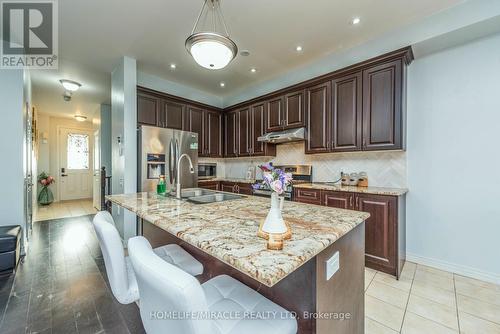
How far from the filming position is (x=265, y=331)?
2.68 feet

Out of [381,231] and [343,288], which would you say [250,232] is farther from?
[381,231]

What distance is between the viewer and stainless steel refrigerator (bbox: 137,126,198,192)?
3.31 metres

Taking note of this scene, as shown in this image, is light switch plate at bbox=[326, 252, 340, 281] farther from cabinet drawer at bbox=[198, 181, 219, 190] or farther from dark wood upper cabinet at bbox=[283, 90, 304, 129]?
cabinet drawer at bbox=[198, 181, 219, 190]

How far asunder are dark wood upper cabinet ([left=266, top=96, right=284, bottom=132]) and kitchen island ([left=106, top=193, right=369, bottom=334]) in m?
2.47

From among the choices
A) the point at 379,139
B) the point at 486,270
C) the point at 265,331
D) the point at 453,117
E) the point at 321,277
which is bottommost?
the point at 486,270

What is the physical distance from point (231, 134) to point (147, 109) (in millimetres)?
1733

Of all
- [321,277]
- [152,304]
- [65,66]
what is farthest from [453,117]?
[65,66]

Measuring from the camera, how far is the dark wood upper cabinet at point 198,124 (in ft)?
14.0

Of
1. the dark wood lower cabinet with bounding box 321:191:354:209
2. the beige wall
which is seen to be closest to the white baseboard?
the dark wood lower cabinet with bounding box 321:191:354:209

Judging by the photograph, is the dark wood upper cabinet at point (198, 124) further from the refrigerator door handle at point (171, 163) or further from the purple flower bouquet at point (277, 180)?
the purple flower bouquet at point (277, 180)

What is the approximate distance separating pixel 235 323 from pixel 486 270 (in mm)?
2944

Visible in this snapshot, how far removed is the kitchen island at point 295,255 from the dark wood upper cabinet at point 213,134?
3208 mm

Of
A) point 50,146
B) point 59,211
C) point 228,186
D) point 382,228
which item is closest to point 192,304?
point 382,228

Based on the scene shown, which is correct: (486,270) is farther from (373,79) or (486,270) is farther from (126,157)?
(126,157)
